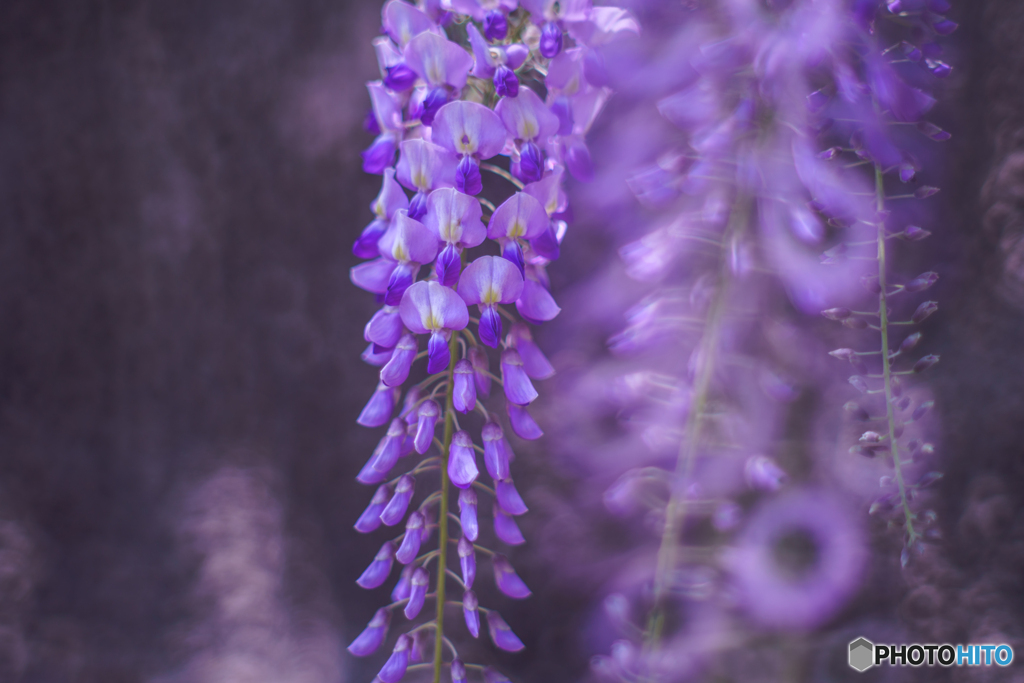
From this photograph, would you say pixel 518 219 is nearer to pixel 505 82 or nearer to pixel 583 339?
pixel 505 82

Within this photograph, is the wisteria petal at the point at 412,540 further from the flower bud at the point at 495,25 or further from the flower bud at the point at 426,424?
the flower bud at the point at 495,25

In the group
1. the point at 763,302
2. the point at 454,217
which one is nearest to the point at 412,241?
the point at 454,217

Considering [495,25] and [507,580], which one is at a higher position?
[495,25]

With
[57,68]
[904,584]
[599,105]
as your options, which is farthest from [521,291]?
[57,68]

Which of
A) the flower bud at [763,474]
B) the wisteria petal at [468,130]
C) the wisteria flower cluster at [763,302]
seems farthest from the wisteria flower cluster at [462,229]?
the flower bud at [763,474]

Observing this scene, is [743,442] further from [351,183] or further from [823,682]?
[351,183]

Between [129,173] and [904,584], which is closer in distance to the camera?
[904,584]
